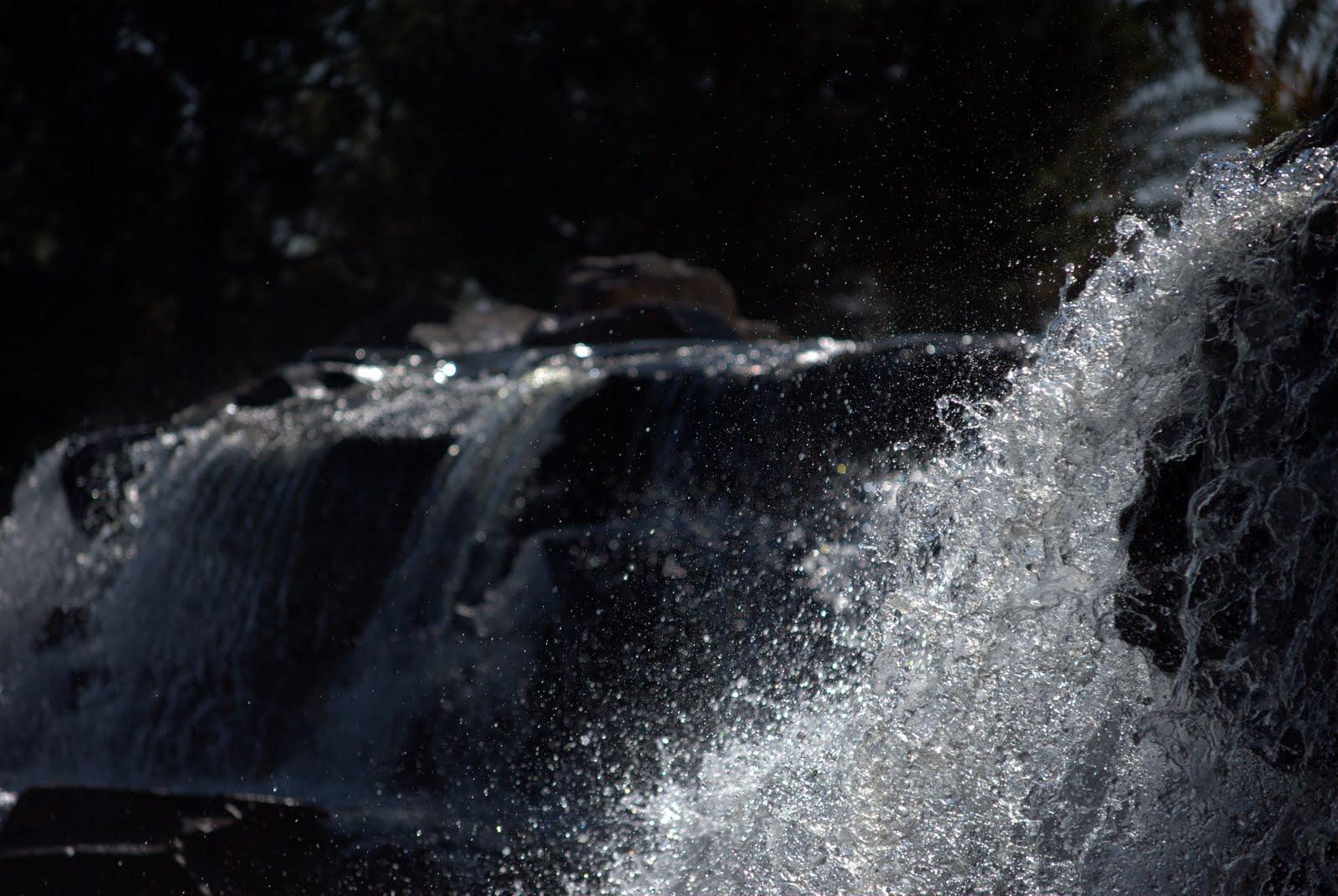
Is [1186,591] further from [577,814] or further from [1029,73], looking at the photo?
[1029,73]

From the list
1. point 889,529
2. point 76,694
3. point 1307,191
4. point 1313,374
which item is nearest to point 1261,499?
point 1313,374

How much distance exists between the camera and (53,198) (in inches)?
747

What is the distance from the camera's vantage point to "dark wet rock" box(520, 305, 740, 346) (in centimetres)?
820

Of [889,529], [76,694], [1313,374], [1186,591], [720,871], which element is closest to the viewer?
[1313,374]

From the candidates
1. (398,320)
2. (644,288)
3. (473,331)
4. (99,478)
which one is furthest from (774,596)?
(398,320)

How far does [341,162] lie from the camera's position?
67.3 feet

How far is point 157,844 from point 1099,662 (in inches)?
106

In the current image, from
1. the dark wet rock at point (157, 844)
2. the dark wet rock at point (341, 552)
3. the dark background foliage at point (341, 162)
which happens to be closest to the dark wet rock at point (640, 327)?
the dark wet rock at point (341, 552)

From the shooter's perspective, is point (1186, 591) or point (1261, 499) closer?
point (1261, 499)

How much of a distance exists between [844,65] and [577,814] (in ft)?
34.7

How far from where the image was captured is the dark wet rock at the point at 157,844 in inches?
141

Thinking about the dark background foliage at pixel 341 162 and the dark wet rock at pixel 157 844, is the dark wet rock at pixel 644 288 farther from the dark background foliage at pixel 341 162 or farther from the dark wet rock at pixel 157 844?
the dark wet rock at pixel 157 844

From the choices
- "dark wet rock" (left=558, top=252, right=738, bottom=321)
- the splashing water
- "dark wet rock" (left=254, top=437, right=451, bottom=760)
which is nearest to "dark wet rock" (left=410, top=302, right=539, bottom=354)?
"dark wet rock" (left=558, top=252, right=738, bottom=321)

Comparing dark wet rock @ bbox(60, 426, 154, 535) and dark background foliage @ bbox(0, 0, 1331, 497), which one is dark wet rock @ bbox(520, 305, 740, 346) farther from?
dark background foliage @ bbox(0, 0, 1331, 497)
